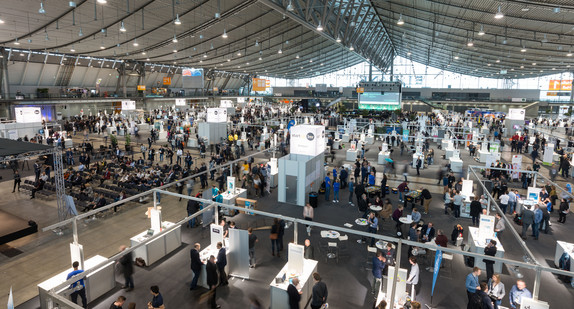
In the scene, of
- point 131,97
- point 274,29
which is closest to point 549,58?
point 274,29

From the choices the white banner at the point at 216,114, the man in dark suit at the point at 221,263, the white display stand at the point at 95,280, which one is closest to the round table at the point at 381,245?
the man in dark suit at the point at 221,263

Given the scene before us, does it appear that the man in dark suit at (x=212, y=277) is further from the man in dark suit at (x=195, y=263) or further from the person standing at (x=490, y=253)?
the person standing at (x=490, y=253)

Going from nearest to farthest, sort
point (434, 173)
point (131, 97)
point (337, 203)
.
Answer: point (337, 203) < point (434, 173) < point (131, 97)

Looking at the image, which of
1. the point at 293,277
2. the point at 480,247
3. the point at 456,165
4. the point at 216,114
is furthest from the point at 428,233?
the point at 216,114

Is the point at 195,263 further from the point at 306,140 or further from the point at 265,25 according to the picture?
the point at 265,25

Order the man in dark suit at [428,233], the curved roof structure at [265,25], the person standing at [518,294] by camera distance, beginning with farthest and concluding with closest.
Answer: the curved roof structure at [265,25], the man in dark suit at [428,233], the person standing at [518,294]

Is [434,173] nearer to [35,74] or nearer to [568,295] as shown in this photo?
[568,295]

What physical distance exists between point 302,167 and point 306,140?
5.27 feet

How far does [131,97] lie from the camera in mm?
41750

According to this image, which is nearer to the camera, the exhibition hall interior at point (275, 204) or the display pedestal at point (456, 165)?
the exhibition hall interior at point (275, 204)

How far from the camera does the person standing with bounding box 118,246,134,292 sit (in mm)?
7035

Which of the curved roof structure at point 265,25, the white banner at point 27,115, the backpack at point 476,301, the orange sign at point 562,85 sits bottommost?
the backpack at point 476,301

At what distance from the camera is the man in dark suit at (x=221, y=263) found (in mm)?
7117

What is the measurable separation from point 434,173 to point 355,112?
82.6 ft
